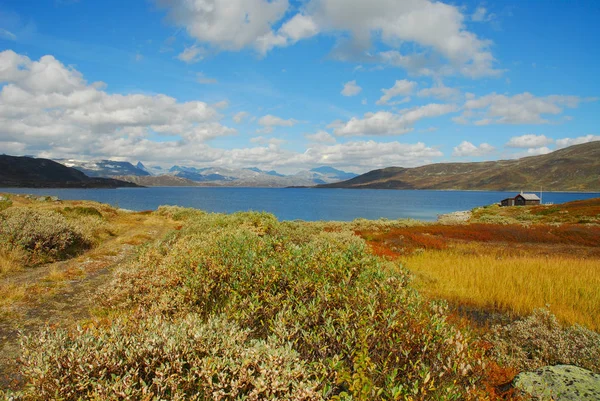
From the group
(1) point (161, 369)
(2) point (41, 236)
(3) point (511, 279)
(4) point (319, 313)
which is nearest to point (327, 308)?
(4) point (319, 313)

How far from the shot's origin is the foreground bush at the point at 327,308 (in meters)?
3.76

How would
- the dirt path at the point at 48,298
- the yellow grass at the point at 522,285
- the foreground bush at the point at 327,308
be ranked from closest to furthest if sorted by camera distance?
the foreground bush at the point at 327,308
the dirt path at the point at 48,298
the yellow grass at the point at 522,285

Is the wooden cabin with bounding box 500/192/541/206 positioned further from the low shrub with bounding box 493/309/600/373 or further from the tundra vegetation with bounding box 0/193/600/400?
the low shrub with bounding box 493/309/600/373

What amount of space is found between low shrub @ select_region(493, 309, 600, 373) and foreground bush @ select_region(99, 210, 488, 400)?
2.03 m

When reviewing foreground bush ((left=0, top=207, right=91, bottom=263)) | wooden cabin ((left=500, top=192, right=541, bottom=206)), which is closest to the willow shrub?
foreground bush ((left=0, top=207, right=91, bottom=263))

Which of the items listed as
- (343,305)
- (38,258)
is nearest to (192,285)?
(343,305)

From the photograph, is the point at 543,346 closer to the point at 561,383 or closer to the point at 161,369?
the point at 561,383

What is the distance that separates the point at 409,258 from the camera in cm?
1844

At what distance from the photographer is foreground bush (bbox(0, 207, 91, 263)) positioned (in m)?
14.0

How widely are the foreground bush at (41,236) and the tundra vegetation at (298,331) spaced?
1.44 ft

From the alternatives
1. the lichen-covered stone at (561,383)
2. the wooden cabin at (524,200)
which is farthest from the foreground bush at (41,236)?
the wooden cabin at (524,200)

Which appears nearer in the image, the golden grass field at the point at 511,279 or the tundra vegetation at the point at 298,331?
the tundra vegetation at the point at 298,331

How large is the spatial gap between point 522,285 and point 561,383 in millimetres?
7988

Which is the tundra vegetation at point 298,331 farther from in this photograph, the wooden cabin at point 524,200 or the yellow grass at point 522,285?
the wooden cabin at point 524,200
